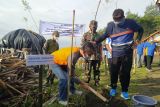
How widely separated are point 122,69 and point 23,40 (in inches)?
263

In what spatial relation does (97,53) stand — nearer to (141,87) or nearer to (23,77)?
(141,87)

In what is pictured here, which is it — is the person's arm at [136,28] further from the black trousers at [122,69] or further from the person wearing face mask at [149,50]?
the person wearing face mask at [149,50]

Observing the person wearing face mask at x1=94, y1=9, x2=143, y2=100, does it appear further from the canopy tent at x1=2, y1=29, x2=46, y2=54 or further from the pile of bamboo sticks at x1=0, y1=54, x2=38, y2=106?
the canopy tent at x1=2, y1=29, x2=46, y2=54

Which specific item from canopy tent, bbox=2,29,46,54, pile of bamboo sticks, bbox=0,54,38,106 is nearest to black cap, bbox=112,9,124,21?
pile of bamboo sticks, bbox=0,54,38,106

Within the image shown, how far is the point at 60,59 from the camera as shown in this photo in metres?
5.73

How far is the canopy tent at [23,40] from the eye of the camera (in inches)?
454

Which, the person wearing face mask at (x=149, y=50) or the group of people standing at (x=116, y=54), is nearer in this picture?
the group of people standing at (x=116, y=54)

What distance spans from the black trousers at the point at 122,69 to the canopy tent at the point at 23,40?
539cm

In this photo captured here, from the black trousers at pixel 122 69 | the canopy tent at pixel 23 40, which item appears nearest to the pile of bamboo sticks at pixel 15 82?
the black trousers at pixel 122 69

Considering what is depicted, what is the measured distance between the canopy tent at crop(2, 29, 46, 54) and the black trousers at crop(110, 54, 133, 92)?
5.39m

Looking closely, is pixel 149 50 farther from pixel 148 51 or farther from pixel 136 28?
pixel 136 28

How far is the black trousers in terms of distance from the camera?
5992 mm

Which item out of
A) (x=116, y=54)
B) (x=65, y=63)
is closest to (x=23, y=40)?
(x=65, y=63)

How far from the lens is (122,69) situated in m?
6.08
